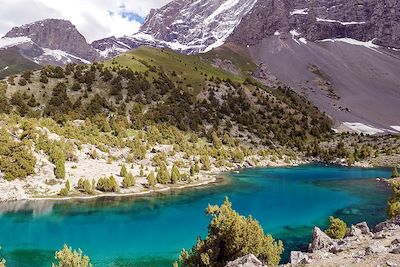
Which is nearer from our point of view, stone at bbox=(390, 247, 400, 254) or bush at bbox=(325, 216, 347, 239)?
stone at bbox=(390, 247, 400, 254)

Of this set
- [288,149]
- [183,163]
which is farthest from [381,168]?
[183,163]

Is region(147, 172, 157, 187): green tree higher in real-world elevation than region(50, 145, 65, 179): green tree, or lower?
lower

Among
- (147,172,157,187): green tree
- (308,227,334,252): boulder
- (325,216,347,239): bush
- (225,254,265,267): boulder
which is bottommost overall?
(147,172,157,187): green tree

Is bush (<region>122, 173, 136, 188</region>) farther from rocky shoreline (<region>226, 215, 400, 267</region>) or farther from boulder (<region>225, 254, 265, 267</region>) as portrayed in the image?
boulder (<region>225, 254, 265, 267</region>)

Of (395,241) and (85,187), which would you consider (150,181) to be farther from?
(395,241)

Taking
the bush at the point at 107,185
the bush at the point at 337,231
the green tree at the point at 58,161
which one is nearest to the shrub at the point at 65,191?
the green tree at the point at 58,161

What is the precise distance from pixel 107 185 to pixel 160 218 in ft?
61.9

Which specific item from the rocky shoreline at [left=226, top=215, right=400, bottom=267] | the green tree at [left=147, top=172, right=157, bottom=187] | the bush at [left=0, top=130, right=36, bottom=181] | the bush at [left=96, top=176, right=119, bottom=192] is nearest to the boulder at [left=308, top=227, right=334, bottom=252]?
the rocky shoreline at [left=226, top=215, right=400, bottom=267]

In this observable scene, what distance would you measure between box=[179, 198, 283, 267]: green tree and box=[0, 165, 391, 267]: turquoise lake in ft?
36.7

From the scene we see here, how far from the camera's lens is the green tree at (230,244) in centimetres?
2997

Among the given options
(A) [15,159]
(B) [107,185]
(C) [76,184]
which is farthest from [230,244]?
(A) [15,159]

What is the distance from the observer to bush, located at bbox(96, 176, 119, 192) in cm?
7588

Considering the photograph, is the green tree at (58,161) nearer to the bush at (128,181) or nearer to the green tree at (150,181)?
the bush at (128,181)

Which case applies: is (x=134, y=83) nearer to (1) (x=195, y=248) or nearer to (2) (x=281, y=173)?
(2) (x=281, y=173)
